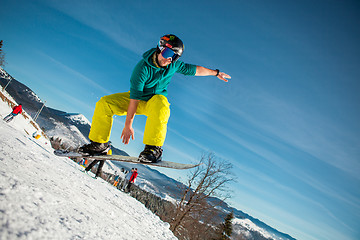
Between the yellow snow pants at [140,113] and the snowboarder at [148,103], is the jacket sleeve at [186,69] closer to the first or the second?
the snowboarder at [148,103]

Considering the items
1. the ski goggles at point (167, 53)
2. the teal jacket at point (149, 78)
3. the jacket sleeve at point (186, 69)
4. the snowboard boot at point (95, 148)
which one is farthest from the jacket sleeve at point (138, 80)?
the snowboard boot at point (95, 148)

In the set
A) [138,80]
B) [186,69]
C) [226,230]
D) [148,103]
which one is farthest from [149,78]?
[226,230]

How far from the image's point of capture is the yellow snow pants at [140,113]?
2449 millimetres

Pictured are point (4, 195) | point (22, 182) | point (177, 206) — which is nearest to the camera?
point (4, 195)

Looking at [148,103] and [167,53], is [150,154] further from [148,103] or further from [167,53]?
[167,53]

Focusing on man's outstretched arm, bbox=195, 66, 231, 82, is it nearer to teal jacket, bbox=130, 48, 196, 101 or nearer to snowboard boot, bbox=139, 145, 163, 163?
teal jacket, bbox=130, 48, 196, 101

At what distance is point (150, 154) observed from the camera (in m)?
2.44

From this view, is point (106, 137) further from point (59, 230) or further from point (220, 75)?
point (220, 75)

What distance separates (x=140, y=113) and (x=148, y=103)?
311 millimetres

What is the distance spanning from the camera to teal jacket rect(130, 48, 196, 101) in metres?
2.55

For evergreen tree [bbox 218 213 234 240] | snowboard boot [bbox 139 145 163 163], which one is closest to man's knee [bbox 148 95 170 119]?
snowboard boot [bbox 139 145 163 163]

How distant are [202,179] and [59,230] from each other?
16820mm

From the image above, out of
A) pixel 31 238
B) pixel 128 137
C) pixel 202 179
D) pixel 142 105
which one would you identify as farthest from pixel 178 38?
pixel 202 179

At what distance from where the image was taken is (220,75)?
3.55m
